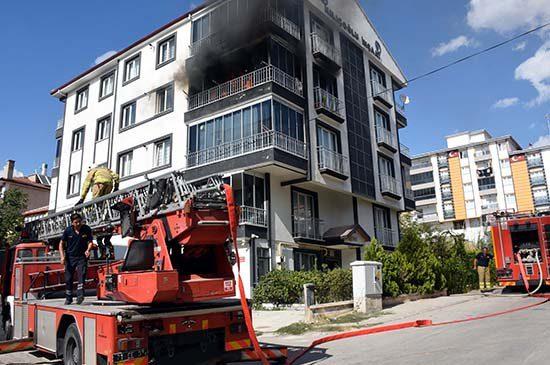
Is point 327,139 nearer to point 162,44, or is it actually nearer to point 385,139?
point 385,139

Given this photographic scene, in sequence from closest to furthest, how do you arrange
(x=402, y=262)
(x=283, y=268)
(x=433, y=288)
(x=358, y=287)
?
1. (x=358, y=287)
2. (x=402, y=262)
3. (x=433, y=288)
4. (x=283, y=268)

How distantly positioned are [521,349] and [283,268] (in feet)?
42.7

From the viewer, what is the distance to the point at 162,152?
2400 cm

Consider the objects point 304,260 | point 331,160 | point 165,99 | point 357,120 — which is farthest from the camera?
point 357,120

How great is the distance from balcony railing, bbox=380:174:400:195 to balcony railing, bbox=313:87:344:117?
5835 millimetres

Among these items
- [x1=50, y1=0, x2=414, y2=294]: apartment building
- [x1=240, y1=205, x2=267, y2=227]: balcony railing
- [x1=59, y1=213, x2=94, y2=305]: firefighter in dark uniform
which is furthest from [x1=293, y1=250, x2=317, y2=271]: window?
[x1=59, y1=213, x2=94, y2=305]: firefighter in dark uniform

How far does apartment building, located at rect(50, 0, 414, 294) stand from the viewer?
795 inches

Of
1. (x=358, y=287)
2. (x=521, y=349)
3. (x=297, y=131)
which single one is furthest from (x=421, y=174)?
(x=521, y=349)

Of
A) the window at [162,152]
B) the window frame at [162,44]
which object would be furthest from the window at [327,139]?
the window frame at [162,44]

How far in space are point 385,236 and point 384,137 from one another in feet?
21.1

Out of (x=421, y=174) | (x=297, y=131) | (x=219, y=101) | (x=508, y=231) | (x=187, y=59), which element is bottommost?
(x=508, y=231)

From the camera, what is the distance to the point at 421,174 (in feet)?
267

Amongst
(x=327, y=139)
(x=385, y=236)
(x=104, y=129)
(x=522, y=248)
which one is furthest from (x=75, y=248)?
(x=385, y=236)

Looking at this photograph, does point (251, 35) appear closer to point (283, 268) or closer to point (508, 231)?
point (283, 268)
